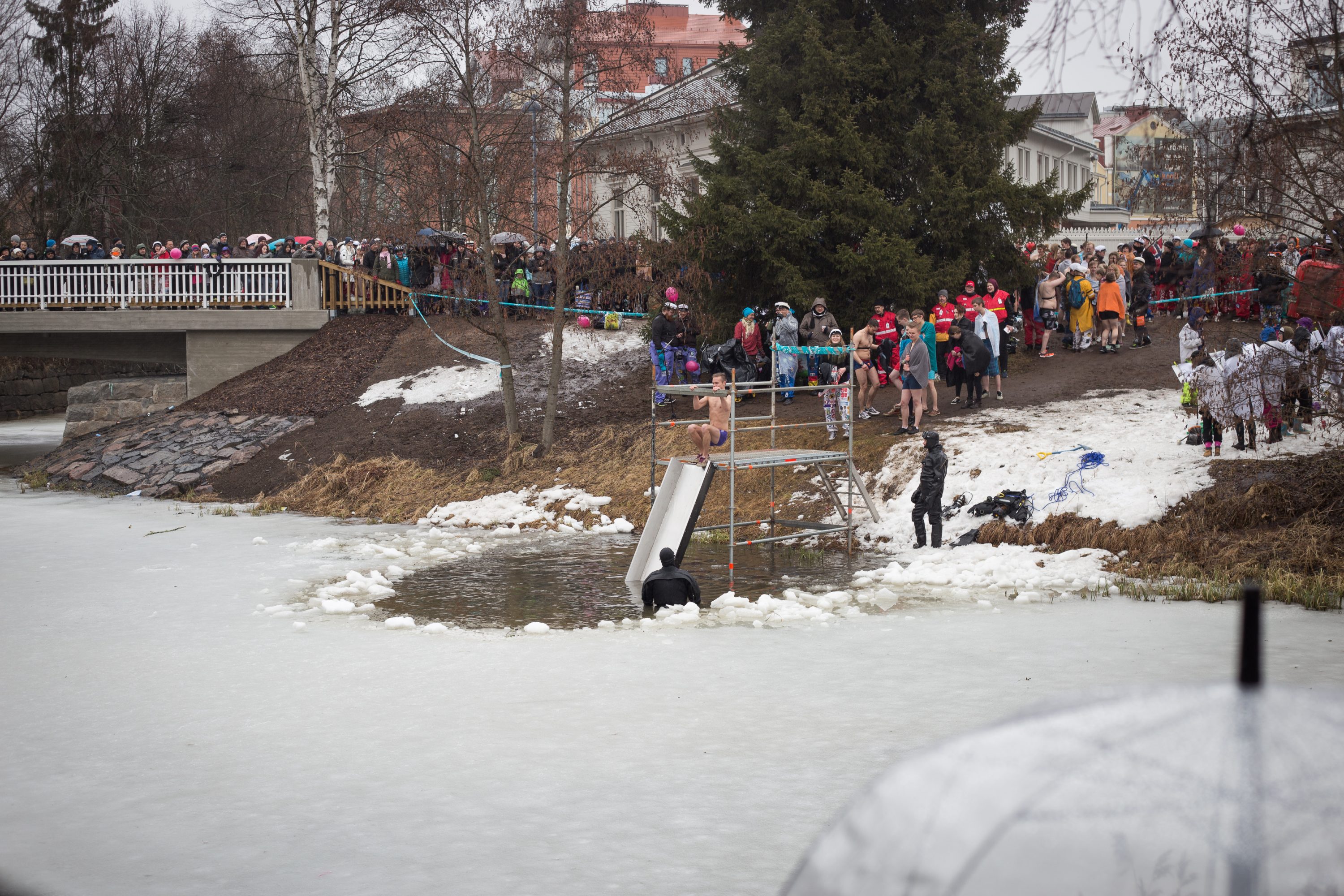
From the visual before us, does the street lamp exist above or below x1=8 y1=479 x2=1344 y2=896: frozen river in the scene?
above

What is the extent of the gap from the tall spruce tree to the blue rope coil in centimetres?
701

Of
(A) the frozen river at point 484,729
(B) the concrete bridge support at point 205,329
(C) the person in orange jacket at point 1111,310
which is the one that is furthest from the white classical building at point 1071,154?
(A) the frozen river at point 484,729

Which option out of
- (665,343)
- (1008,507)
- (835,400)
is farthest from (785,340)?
(1008,507)

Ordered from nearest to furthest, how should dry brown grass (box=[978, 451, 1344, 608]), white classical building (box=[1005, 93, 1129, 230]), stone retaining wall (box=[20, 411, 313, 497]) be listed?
dry brown grass (box=[978, 451, 1344, 608]) < stone retaining wall (box=[20, 411, 313, 497]) < white classical building (box=[1005, 93, 1129, 230])

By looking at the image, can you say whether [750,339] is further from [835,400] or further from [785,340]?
[835,400]

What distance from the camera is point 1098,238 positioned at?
174ft

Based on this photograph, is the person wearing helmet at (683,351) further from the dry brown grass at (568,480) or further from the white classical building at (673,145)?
the white classical building at (673,145)

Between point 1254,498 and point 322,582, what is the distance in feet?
34.1

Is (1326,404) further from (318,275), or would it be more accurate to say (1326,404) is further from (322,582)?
(318,275)

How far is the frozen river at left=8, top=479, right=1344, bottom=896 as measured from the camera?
5309mm

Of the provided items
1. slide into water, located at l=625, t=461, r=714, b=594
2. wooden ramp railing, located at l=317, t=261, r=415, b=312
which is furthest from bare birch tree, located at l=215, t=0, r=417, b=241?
slide into water, located at l=625, t=461, r=714, b=594

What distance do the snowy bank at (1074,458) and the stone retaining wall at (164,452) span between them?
13.7 m

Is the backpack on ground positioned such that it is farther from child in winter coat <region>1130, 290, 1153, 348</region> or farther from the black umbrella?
the black umbrella

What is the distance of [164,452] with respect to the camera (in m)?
24.8
